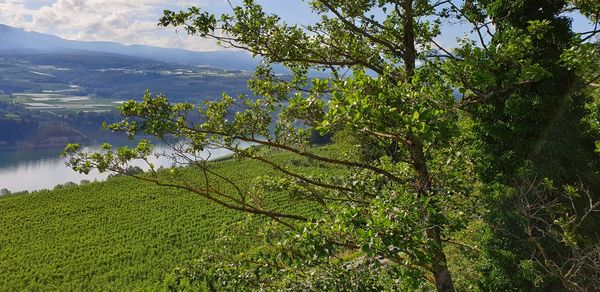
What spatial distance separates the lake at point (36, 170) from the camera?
349ft

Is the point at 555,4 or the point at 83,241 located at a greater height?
the point at 555,4

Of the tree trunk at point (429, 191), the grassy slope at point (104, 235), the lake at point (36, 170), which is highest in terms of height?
the tree trunk at point (429, 191)

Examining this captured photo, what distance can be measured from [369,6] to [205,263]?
4.42 m

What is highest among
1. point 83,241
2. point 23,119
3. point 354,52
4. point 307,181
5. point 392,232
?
point 354,52

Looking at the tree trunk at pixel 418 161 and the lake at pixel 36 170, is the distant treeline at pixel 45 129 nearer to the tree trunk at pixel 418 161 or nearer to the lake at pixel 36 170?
the lake at pixel 36 170

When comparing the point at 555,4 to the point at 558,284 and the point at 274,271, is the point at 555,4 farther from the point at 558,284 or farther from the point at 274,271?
the point at 274,271

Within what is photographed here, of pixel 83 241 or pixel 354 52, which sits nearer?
pixel 354 52

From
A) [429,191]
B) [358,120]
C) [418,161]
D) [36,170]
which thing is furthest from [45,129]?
[358,120]

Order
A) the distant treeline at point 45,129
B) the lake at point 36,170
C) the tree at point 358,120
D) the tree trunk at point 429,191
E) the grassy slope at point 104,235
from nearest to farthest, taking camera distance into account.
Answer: the tree at point 358,120 → the tree trunk at point 429,191 → the grassy slope at point 104,235 → the lake at point 36,170 → the distant treeline at point 45,129

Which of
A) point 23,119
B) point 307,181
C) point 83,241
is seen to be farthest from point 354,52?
point 23,119

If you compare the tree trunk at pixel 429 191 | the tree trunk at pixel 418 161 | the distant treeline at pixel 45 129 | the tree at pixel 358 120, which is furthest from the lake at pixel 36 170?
the tree trunk at pixel 429 191

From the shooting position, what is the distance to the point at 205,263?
20.3 ft

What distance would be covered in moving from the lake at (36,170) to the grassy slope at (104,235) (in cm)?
5301

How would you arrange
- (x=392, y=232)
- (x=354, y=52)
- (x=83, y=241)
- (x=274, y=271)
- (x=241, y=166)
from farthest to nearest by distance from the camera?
(x=241, y=166) → (x=83, y=241) → (x=354, y=52) → (x=274, y=271) → (x=392, y=232)
